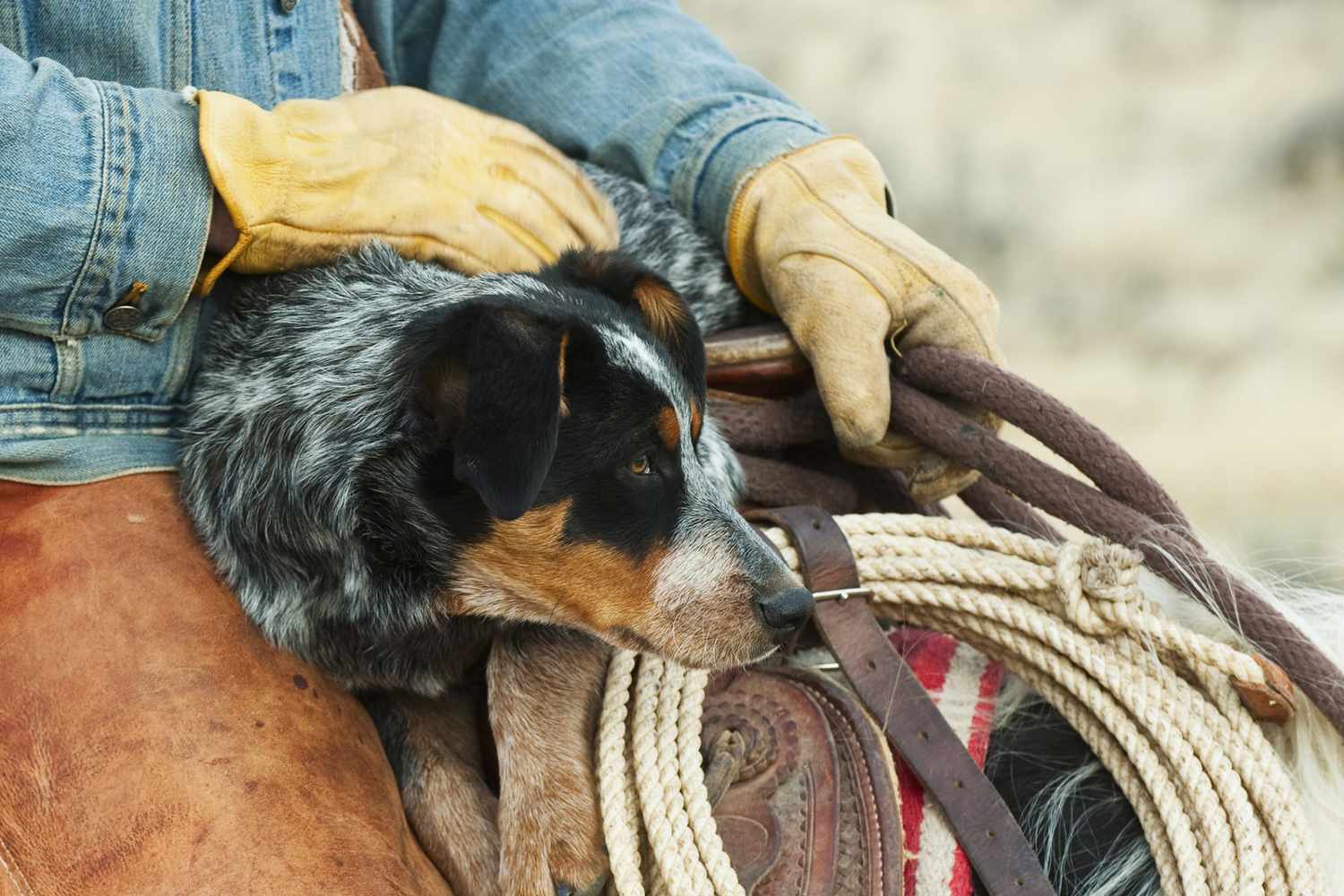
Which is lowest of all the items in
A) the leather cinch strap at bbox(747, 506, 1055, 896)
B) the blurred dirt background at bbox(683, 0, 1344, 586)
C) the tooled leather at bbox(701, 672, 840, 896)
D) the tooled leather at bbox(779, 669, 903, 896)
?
the blurred dirt background at bbox(683, 0, 1344, 586)

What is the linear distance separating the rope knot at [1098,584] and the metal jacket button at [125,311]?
5.10 feet

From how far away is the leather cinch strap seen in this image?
1.94m

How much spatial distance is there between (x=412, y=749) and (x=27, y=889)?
0.64 meters

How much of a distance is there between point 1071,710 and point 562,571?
2.86 feet

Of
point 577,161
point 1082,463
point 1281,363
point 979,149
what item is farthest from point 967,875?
point 979,149

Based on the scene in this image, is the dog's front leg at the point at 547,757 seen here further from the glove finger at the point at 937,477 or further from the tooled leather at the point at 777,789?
the glove finger at the point at 937,477

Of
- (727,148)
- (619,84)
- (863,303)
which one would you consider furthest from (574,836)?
(619,84)

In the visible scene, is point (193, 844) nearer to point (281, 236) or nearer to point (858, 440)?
point (281, 236)

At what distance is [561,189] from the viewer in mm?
2555

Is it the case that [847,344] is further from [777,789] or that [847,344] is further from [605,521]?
[777,789]

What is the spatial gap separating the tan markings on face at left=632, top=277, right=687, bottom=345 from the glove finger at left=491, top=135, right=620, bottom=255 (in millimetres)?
263

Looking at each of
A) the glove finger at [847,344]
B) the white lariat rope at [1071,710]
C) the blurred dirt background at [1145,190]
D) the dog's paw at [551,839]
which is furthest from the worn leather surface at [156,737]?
the blurred dirt background at [1145,190]

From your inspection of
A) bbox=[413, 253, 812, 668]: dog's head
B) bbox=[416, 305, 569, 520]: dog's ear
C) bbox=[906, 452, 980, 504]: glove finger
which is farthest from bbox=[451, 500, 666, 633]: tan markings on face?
bbox=[906, 452, 980, 504]: glove finger

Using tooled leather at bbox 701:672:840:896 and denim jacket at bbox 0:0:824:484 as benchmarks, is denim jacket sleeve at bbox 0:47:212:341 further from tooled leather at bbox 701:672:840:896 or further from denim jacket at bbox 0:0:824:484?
tooled leather at bbox 701:672:840:896
